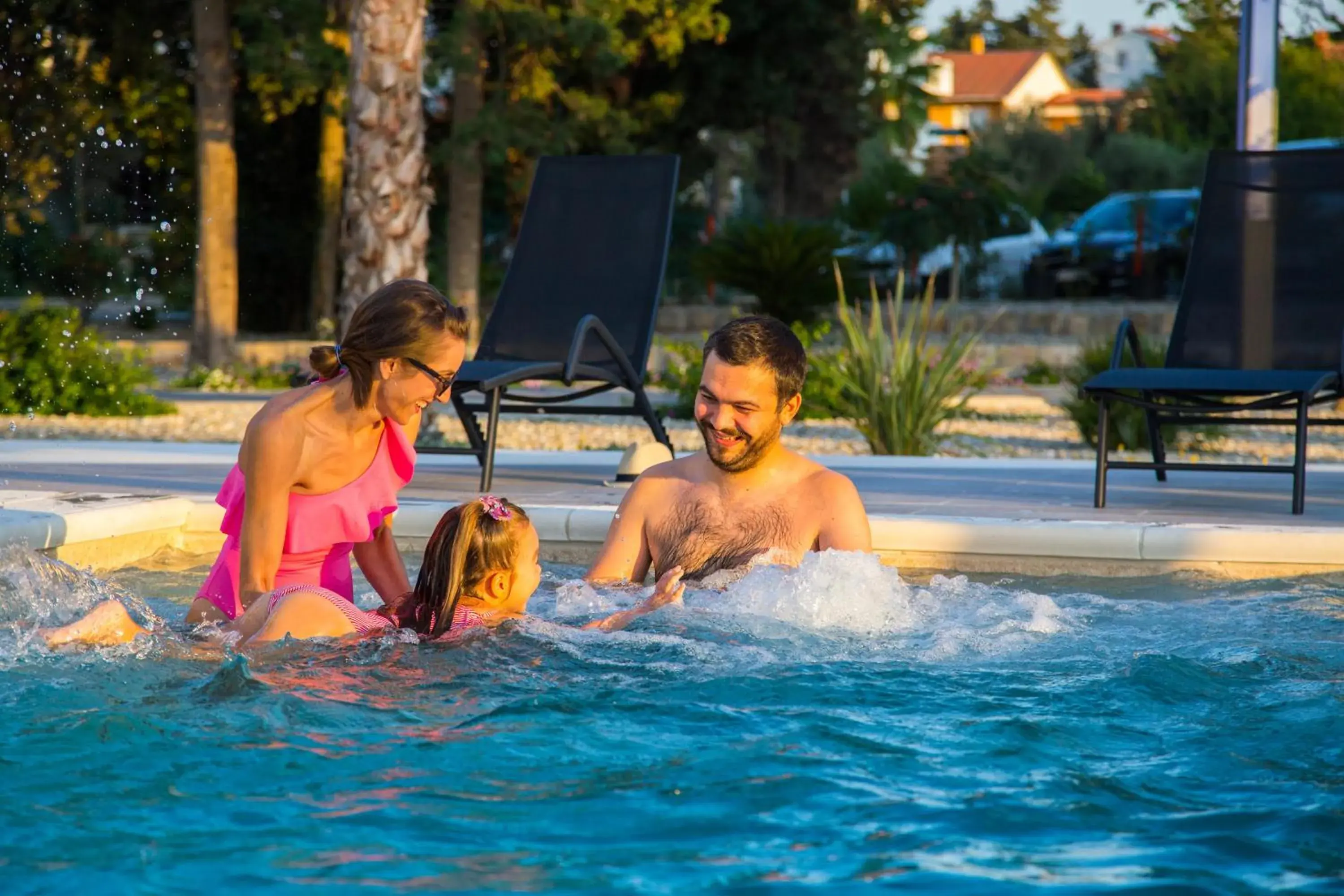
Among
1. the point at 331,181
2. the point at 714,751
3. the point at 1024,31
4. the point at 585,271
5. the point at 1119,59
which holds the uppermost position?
the point at 1024,31

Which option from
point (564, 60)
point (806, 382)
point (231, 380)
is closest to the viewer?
point (806, 382)

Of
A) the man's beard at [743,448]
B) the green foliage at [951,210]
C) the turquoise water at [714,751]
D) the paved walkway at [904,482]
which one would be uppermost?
the green foliage at [951,210]

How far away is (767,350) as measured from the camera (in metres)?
3.93

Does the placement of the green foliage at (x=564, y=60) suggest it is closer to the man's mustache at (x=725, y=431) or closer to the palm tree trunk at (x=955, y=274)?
the palm tree trunk at (x=955, y=274)

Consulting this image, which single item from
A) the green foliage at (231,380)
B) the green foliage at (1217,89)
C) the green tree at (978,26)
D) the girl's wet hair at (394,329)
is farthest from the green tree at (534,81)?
the green tree at (978,26)

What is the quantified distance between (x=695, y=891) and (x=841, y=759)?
30.8 inches

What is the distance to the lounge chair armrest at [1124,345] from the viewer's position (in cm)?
668

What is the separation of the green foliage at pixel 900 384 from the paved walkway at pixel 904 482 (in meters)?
1.19

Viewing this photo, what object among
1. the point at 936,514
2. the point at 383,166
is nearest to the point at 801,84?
the point at 383,166

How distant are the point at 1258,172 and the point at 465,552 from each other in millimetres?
5099

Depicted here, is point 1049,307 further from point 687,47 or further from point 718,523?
point 718,523

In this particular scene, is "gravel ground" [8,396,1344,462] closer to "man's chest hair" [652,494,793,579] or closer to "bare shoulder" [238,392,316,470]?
"man's chest hair" [652,494,793,579]

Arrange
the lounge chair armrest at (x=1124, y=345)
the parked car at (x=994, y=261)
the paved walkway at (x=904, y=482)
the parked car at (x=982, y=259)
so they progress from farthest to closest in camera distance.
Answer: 1. the parked car at (x=994, y=261)
2. the parked car at (x=982, y=259)
3. the lounge chair armrest at (x=1124, y=345)
4. the paved walkway at (x=904, y=482)

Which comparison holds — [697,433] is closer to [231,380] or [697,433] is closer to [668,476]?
[231,380]
